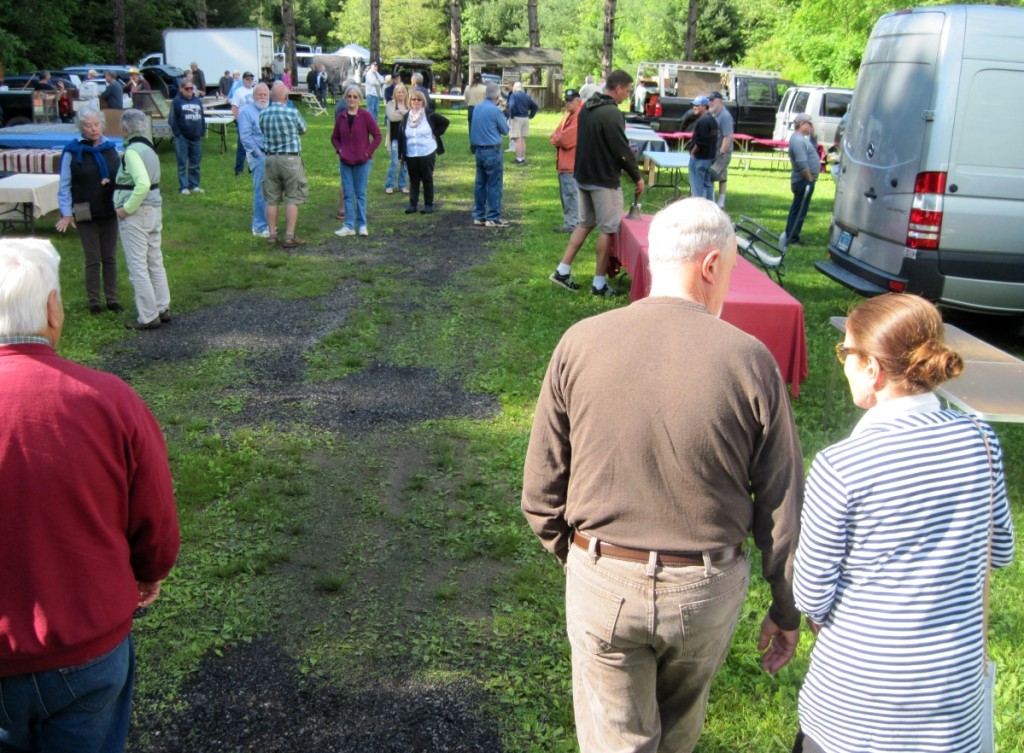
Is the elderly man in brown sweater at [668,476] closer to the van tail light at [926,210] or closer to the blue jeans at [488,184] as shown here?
the van tail light at [926,210]

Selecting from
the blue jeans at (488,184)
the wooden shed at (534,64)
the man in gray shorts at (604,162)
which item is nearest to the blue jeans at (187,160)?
the blue jeans at (488,184)

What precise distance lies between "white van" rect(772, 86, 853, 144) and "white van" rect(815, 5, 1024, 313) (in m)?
16.9

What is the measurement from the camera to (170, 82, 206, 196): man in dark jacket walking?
14.0m

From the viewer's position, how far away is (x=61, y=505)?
6.89 ft

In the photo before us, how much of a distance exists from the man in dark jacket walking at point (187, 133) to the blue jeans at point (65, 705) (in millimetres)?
13260

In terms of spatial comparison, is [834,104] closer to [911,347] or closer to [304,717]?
[304,717]

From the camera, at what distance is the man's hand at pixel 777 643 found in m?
2.41

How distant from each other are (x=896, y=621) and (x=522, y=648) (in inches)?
82.4

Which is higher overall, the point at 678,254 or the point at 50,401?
the point at 678,254

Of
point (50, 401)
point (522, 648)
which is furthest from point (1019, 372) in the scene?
point (50, 401)

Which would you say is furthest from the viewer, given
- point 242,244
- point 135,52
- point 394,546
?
point 135,52

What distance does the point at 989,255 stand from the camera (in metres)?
7.23

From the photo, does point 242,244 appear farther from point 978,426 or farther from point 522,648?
point 978,426

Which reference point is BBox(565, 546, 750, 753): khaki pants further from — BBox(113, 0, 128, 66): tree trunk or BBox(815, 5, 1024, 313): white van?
BBox(113, 0, 128, 66): tree trunk
